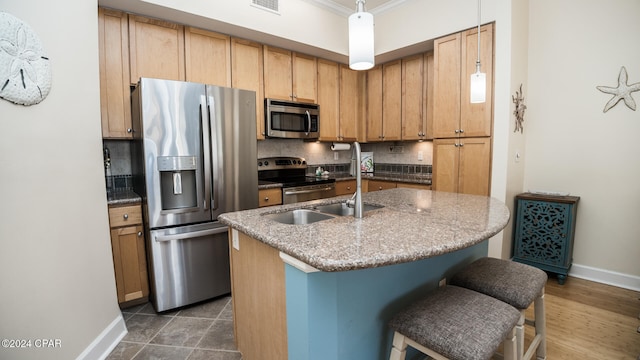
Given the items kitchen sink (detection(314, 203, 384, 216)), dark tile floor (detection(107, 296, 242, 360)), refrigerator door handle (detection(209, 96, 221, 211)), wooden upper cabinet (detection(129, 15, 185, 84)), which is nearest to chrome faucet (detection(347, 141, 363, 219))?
kitchen sink (detection(314, 203, 384, 216))

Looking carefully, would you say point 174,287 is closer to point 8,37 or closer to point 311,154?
point 8,37

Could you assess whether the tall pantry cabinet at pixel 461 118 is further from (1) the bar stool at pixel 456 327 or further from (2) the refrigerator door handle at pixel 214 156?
(2) the refrigerator door handle at pixel 214 156

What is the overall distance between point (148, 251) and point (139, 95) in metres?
1.24

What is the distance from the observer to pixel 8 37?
1.29 m

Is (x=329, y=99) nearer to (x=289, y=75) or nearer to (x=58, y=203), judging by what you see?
(x=289, y=75)

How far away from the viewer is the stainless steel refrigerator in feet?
7.37

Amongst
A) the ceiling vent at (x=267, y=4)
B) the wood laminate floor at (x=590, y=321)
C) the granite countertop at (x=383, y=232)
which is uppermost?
the ceiling vent at (x=267, y=4)

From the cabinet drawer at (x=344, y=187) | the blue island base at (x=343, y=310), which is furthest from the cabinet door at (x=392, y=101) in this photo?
the blue island base at (x=343, y=310)

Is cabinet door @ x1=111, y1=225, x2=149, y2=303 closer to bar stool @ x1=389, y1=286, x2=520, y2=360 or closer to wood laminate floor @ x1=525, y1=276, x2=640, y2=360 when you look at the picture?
bar stool @ x1=389, y1=286, x2=520, y2=360

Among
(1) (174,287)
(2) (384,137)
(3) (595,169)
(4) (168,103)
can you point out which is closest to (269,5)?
(4) (168,103)

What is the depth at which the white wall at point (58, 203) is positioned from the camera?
1.32 meters

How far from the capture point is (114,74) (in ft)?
8.14

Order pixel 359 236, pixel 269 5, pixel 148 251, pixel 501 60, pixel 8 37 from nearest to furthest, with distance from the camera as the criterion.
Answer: pixel 359 236 → pixel 8 37 → pixel 148 251 → pixel 501 60 → pixel 269 5

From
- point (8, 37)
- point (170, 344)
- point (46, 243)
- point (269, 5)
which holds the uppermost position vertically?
point (269, 5)
